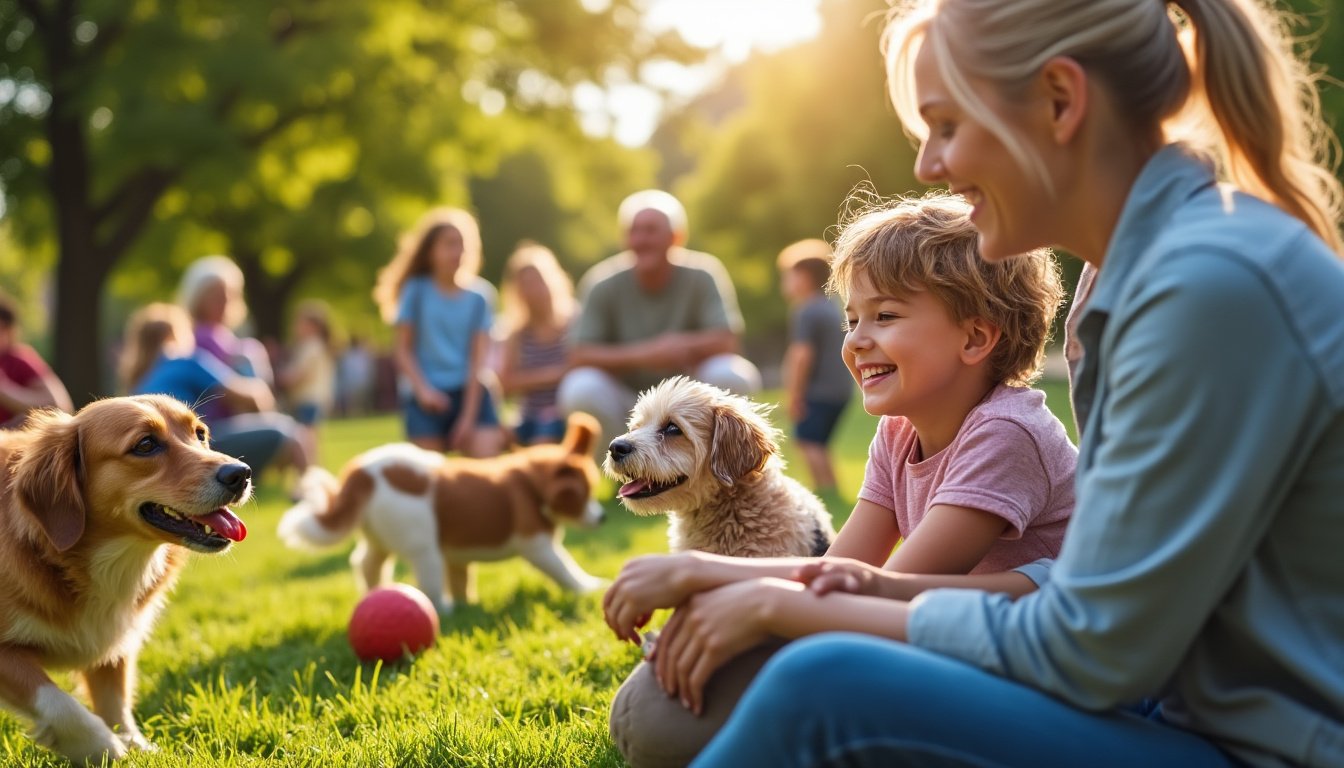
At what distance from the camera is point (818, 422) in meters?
10.6

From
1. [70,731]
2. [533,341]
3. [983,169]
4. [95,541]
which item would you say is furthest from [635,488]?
[533,341]

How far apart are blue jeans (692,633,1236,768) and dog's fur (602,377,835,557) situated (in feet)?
6.51

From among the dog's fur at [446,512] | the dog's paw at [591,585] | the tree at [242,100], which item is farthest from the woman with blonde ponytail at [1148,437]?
the tree at [242,100]

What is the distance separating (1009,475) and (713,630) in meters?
0.84

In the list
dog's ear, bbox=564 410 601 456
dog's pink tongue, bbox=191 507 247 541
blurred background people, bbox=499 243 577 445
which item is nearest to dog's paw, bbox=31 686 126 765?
dog's pink tongue, bbox=191 507 247 541

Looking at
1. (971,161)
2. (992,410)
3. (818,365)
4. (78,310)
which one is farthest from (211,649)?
(78,310)

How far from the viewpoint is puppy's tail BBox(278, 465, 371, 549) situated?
5809 mm

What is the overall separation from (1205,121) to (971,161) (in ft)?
1.27

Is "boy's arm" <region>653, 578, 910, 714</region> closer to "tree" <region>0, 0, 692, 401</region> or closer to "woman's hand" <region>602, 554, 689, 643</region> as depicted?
"woman's hand" <region>602, 554, 689, 643</region>

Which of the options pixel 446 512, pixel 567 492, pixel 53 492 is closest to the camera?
pixel 53 492

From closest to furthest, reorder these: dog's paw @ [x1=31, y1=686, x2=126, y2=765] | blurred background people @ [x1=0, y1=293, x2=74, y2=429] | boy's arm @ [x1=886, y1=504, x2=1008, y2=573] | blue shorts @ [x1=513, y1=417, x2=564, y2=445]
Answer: boy's arm @ [x1=886, y1=504, x2=1008, y2=573], dog's paw @ [x1=31, y1=686, x2=126, y2=765], blurred background people @ [x1=0, y1=293, x2=74, y2=429], blue shorts @ [x1=513, y1=417, x2=564, y2=445]

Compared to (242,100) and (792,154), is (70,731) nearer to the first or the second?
(242,100)

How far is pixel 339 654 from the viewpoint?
4719mm

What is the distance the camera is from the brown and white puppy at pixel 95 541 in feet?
11.2
